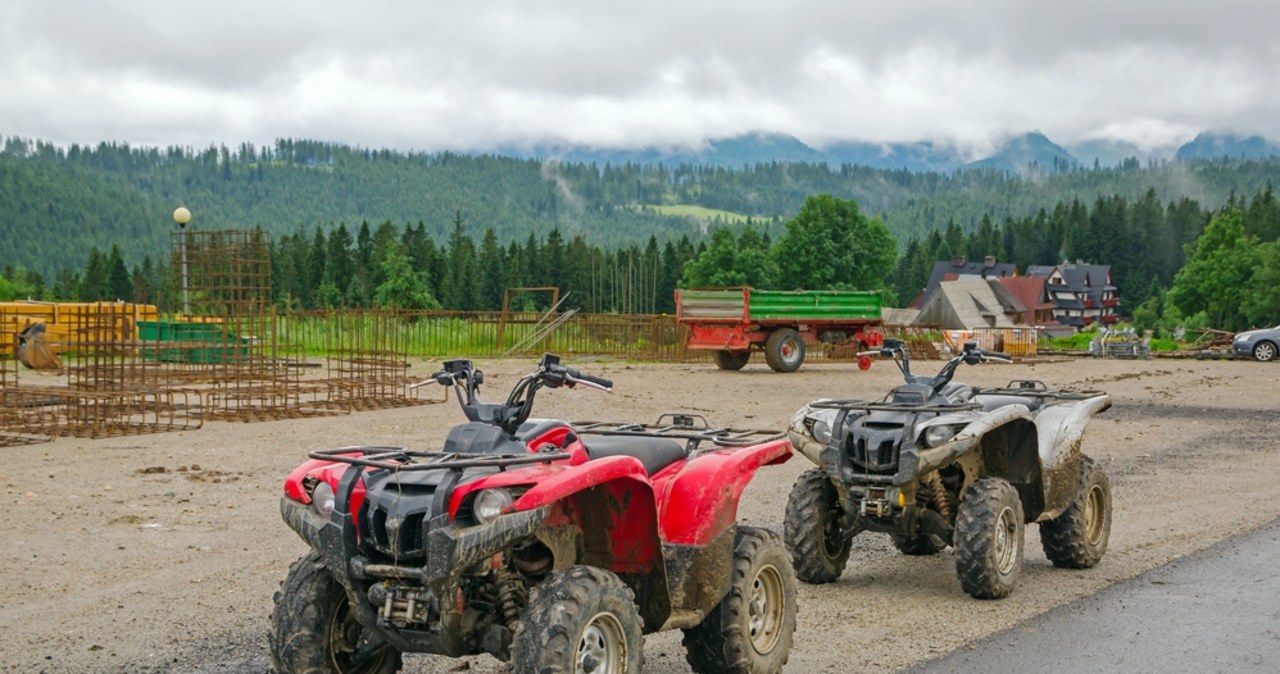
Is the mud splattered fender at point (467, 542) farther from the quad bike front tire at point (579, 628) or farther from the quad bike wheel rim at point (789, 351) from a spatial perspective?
the quad bike wheel rim at point (789, 351)

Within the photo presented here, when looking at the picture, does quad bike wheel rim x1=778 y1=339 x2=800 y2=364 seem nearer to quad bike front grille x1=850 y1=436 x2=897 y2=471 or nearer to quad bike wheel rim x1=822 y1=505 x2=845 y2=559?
quad bike wheel rim x1=822 y1=505 x2=845 y2=559

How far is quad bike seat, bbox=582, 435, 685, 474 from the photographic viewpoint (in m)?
6.56

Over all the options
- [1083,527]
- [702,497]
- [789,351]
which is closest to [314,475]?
[702,497]

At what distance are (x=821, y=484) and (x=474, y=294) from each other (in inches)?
3930

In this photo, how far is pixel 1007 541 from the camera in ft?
31.3

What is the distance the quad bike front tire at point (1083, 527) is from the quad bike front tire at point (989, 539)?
91 centimetres

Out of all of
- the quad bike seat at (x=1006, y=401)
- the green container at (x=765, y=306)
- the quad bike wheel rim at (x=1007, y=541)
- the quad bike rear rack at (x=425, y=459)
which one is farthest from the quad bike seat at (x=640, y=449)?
the green container at (x=765, y=306)

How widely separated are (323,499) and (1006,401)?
6561 millimetres

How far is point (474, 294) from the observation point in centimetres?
10838

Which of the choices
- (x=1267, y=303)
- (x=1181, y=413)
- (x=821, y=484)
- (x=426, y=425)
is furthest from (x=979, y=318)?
(x=821, y=484)

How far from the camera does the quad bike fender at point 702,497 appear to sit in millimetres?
6559

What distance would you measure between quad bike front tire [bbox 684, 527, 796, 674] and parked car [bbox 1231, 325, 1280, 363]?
4724 cm

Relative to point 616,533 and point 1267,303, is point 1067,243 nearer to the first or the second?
point 1267,303

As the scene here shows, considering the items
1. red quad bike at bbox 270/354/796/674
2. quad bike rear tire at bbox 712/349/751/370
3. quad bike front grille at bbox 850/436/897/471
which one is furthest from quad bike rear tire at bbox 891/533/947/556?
quad bike rear tire at bbox 712/349/751/370
